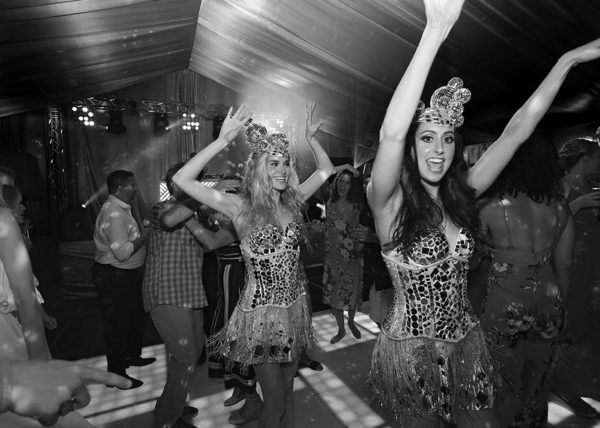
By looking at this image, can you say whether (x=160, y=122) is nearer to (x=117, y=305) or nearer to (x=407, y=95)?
(x=117, y=305)

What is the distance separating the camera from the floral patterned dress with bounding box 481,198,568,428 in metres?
1.83

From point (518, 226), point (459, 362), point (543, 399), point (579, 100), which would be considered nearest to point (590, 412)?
point (543, 399)

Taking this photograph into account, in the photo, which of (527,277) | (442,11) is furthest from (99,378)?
(527,277)

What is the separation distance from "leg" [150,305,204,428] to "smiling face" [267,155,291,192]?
3.42 ft

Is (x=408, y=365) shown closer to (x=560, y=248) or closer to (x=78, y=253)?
(x=560, y=248)

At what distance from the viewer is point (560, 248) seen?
2043 millimetres

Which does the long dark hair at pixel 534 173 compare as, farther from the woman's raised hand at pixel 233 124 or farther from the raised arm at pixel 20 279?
the raised arm at pixel 20 279

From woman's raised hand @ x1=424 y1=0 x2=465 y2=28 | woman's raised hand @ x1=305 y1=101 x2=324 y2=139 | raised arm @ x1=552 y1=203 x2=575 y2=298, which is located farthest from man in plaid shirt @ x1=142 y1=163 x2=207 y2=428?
raised arm @ x1=552 y1=203 x2=575 y2=298

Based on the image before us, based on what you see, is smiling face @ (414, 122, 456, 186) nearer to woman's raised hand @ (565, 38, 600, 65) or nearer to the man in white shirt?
woman's raised hand @ (565, 38, 600, 65)

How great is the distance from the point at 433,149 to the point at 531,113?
440 mm

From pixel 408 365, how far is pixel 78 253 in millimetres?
6303

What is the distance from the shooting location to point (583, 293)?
271 cm

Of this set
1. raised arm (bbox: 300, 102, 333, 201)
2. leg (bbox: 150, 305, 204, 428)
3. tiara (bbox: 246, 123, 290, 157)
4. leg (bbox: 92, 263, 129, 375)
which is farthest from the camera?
leg (bbox: 92, 263, 129, 375)

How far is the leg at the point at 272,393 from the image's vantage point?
6.04 feet
